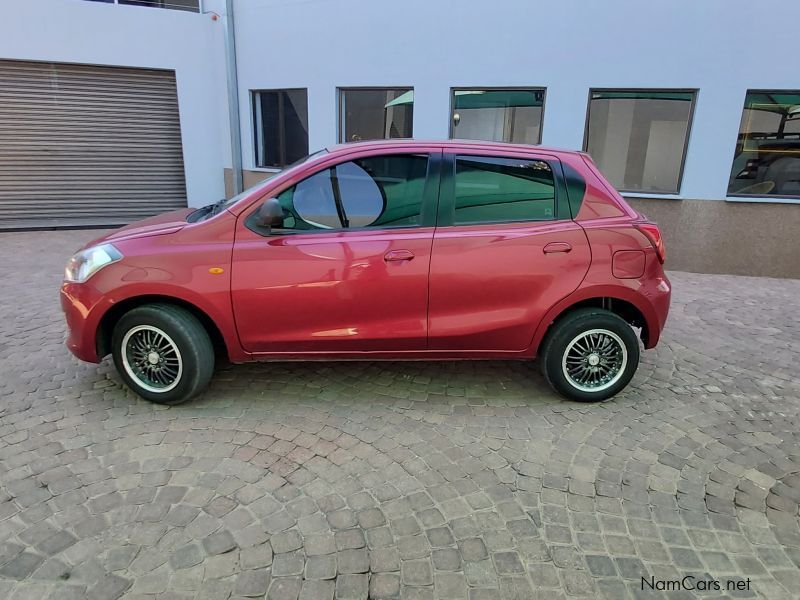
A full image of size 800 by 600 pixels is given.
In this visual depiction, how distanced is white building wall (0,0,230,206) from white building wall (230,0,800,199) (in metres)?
2.14

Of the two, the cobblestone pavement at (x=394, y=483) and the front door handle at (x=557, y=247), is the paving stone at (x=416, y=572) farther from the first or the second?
the front door handle at (x=557, y=247)

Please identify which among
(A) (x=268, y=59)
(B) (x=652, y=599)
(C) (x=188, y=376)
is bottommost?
(B) (x=652, y=599)

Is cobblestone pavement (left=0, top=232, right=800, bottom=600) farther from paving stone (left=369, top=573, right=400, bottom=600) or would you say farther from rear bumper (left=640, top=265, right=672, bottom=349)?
rear bumper (left=640, top=265, right=672, bottom=349)

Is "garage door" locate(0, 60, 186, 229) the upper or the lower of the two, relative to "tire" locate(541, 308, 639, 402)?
upper

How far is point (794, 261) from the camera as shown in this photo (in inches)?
313

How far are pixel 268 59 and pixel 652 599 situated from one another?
10.2 m

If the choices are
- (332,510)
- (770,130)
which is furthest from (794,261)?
(332,510)

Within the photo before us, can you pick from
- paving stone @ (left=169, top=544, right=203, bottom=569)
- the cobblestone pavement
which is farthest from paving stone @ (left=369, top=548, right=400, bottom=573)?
paving stone @ (left=169, top=544, right=203, bottom=569)

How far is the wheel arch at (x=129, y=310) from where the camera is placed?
3.64m

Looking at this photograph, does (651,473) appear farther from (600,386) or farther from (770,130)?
(770,130)

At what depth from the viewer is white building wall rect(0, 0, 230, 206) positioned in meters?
9.56

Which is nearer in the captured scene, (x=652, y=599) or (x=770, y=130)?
(x=652, y=599)

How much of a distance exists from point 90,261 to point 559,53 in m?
7.05

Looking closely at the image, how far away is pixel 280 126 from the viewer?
10.4 m
